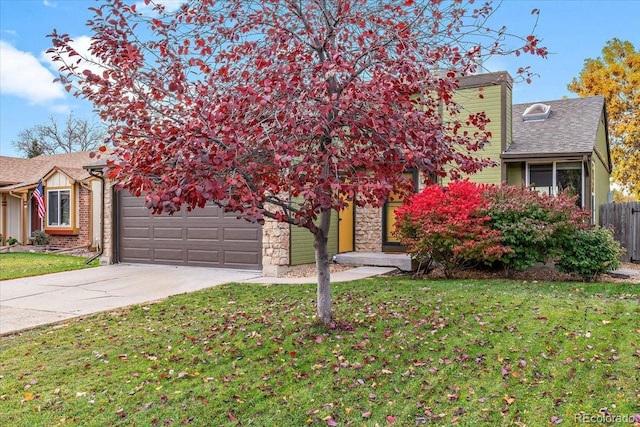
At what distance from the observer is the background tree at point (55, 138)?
37.0 metres

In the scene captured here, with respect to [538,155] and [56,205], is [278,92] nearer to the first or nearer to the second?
[538,155]

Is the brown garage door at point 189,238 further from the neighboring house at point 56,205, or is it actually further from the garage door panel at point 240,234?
the neighboring house at point 56,205

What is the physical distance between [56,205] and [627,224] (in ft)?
64.3

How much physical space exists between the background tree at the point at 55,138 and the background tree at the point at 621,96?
109 ft

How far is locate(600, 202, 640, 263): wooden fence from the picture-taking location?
1330 cm

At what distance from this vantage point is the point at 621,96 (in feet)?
72.6

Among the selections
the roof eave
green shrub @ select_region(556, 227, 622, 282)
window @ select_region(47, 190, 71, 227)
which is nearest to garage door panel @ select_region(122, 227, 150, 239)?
window @ select_region(47, 190, 71, 227)

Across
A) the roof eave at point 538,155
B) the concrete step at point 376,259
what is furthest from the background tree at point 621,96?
the concrete step at point 376,259

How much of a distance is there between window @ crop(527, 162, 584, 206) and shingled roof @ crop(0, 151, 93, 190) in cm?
1565

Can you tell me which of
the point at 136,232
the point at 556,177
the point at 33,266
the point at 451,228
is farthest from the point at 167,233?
the point at 556,177

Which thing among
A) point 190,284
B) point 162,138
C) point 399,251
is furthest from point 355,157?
point 399,251

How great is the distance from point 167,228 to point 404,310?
7774mm

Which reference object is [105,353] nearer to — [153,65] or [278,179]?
[278,179]

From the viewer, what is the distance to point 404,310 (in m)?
6.21
